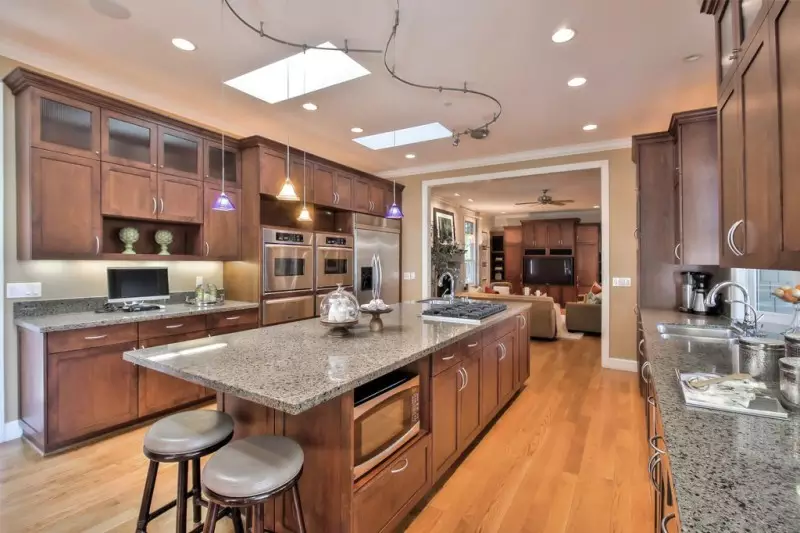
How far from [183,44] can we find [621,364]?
5.32 meters

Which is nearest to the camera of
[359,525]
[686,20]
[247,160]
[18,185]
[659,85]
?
[359,525]

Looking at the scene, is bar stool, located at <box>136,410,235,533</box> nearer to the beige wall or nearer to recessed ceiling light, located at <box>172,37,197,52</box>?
recessed ceiling light, located at <box>172,37,197,52</box>

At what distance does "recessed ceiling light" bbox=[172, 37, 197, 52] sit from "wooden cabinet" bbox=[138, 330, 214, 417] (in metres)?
2.17

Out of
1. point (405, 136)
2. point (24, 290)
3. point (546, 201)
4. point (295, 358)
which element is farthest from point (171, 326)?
point (546, 201)

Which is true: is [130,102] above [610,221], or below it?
above

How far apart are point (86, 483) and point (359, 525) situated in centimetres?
188

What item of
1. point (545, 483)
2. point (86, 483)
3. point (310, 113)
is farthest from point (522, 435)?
point (310, 113)

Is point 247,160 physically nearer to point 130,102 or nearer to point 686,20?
point 130,102

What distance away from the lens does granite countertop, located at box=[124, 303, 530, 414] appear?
1.29 meters

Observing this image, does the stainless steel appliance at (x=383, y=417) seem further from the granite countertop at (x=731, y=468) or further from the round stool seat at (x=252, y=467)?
the granite countertop at (x=731, y=468)

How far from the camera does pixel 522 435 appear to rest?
115 inches

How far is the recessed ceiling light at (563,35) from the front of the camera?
7.94 feet

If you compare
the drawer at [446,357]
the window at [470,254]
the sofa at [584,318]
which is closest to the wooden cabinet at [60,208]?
the drawer at [446,357]

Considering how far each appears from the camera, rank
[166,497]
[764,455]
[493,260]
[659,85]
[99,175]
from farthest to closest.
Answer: [493,260]
[659,85]
[99,175]
[166,497]
[764,455]
